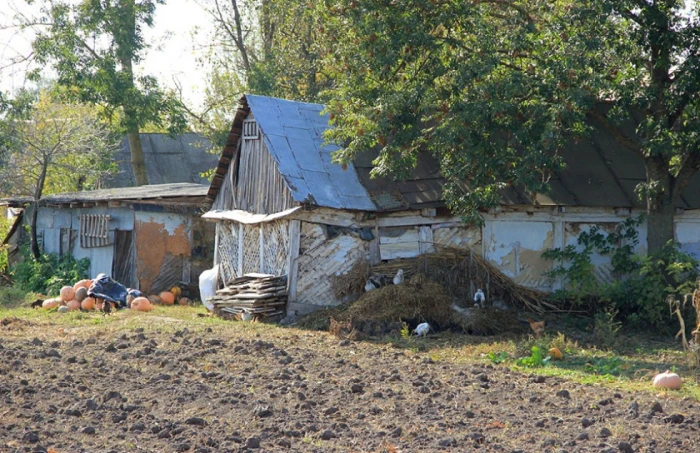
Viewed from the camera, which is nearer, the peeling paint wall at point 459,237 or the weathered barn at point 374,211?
the weathered barn at point 374,211

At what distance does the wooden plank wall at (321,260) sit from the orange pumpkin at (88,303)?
200 inches

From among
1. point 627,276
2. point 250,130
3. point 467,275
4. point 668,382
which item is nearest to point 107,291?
point 250,130

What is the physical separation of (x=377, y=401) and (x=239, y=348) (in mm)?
3654

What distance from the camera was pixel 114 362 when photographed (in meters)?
11.1

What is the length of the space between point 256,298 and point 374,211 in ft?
8.74

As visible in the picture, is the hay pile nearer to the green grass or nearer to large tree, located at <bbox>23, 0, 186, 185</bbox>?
the green grass

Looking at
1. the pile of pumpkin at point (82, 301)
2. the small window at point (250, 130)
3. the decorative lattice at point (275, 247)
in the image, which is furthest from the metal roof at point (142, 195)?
the decorative lattice at point (275, 247)

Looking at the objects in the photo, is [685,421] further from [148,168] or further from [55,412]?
[148,168]

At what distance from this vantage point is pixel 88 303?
59.8 feet

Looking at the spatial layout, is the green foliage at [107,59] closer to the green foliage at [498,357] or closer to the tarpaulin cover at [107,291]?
the tarpaulin cover at [107,291]

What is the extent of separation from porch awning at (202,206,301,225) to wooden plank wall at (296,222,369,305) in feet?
1.52

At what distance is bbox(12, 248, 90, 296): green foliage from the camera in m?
22.2

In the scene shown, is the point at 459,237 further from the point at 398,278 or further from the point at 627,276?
the point at 627,276

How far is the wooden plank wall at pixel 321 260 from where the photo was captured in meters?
15.9
